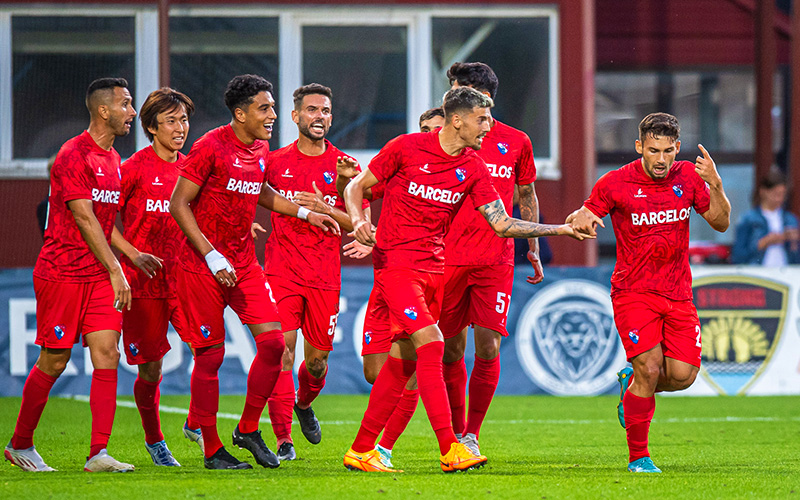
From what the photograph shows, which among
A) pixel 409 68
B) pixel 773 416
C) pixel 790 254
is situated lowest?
pixel 773 416

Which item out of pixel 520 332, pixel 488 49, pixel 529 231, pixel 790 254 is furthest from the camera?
pixel 488 49

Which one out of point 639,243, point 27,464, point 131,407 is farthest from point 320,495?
point 131,407

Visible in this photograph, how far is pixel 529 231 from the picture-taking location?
19.8 feet

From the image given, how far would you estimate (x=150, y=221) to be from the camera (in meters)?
6.84

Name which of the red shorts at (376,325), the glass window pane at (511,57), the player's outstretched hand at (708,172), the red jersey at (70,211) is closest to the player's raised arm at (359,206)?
the red shorts at (376,325)

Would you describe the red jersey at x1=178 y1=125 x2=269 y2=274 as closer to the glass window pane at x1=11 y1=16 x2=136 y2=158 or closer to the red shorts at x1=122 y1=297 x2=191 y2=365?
the red shorts at x1=122 y1=297 x2=191 y2=365

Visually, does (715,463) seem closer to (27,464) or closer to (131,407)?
(27,464)

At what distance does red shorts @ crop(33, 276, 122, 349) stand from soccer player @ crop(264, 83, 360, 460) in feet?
4.37

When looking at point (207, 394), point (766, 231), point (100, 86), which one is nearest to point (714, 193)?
point (207, 394)

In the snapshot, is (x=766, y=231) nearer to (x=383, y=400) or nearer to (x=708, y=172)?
(x=708, y=172)

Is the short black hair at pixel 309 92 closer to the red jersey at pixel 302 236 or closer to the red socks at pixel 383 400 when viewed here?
the red jersey at pixel 302 236

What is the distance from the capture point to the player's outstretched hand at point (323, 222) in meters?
6.59

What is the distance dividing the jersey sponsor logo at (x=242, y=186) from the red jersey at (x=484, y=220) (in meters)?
1.35

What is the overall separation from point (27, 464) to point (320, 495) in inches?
80.6
